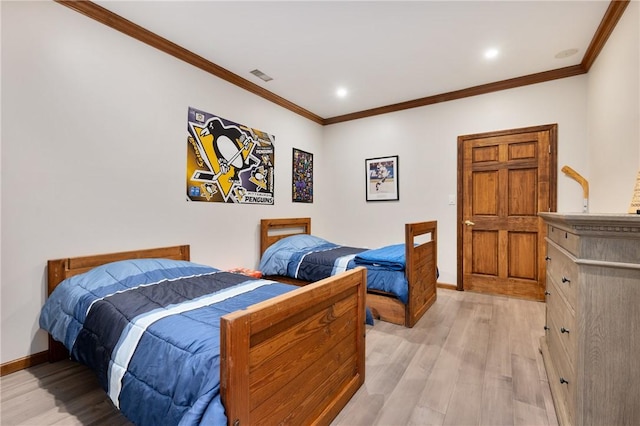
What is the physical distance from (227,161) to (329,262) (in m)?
1.60

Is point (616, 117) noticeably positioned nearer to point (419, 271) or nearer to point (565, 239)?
point (565, 239)


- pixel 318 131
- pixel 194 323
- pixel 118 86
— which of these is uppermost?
pixel 318 131

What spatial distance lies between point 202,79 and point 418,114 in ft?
9.26

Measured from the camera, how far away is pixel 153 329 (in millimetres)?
1274

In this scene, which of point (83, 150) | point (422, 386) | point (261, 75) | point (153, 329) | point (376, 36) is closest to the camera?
point (153, 329)

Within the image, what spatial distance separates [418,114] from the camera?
13.5ft

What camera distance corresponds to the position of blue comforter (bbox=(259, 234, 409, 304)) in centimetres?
267

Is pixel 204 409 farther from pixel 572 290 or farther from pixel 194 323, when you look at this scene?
pixel 572 290

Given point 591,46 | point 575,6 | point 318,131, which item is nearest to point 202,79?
point 318,131

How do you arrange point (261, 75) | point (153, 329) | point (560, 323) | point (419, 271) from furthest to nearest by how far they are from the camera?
1. point (261, 75)
2. point (419, 271)
3. point (560, 323)
4. point (153, 329)

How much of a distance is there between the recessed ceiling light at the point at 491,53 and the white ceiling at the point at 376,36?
5 cm

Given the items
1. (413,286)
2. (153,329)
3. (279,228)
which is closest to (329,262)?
(413,286)

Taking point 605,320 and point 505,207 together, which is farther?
point 505,207

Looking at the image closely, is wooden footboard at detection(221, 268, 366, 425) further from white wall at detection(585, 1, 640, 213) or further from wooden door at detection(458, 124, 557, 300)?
wooden door at detection(458, 124, 557, 300)
